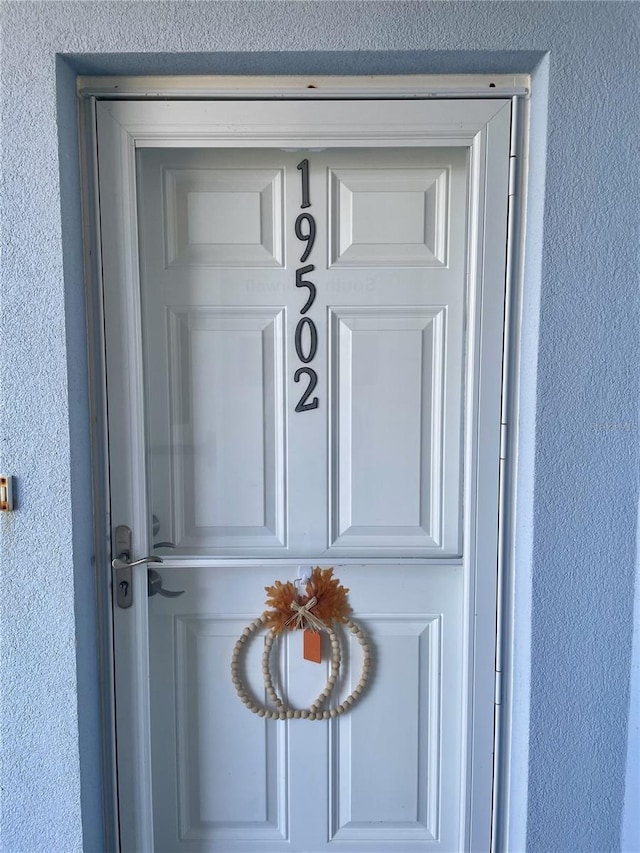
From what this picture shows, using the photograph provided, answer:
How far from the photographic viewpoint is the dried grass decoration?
4.58 ft

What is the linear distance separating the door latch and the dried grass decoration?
297 millimetres

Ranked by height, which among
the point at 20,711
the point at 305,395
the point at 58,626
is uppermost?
the point at 305,395

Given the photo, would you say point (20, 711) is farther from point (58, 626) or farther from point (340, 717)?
point (340, 717)

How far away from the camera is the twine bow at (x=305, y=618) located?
1.39 metres

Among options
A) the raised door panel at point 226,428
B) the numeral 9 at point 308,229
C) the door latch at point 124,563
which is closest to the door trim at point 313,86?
the numeral 9 at point 308,229

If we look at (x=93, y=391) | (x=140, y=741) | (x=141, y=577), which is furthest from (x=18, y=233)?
(x=140, y=741)

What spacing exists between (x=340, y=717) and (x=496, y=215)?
1.29 m

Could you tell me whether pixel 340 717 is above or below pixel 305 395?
below

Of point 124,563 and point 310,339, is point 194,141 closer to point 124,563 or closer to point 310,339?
point 310,339

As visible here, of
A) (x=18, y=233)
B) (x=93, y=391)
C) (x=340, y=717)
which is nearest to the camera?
(x=18, y=233)

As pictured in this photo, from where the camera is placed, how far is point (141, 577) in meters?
1.40

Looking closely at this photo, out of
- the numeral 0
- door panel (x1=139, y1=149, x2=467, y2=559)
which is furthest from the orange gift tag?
the numeral 0

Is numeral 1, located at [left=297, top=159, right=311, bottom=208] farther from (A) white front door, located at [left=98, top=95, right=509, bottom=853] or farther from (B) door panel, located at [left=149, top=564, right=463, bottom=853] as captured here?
(B) door panel, located at [left=149, top=564, right=463, bottom=853]


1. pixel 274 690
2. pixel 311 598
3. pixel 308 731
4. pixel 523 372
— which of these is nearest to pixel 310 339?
pixel 523 372
